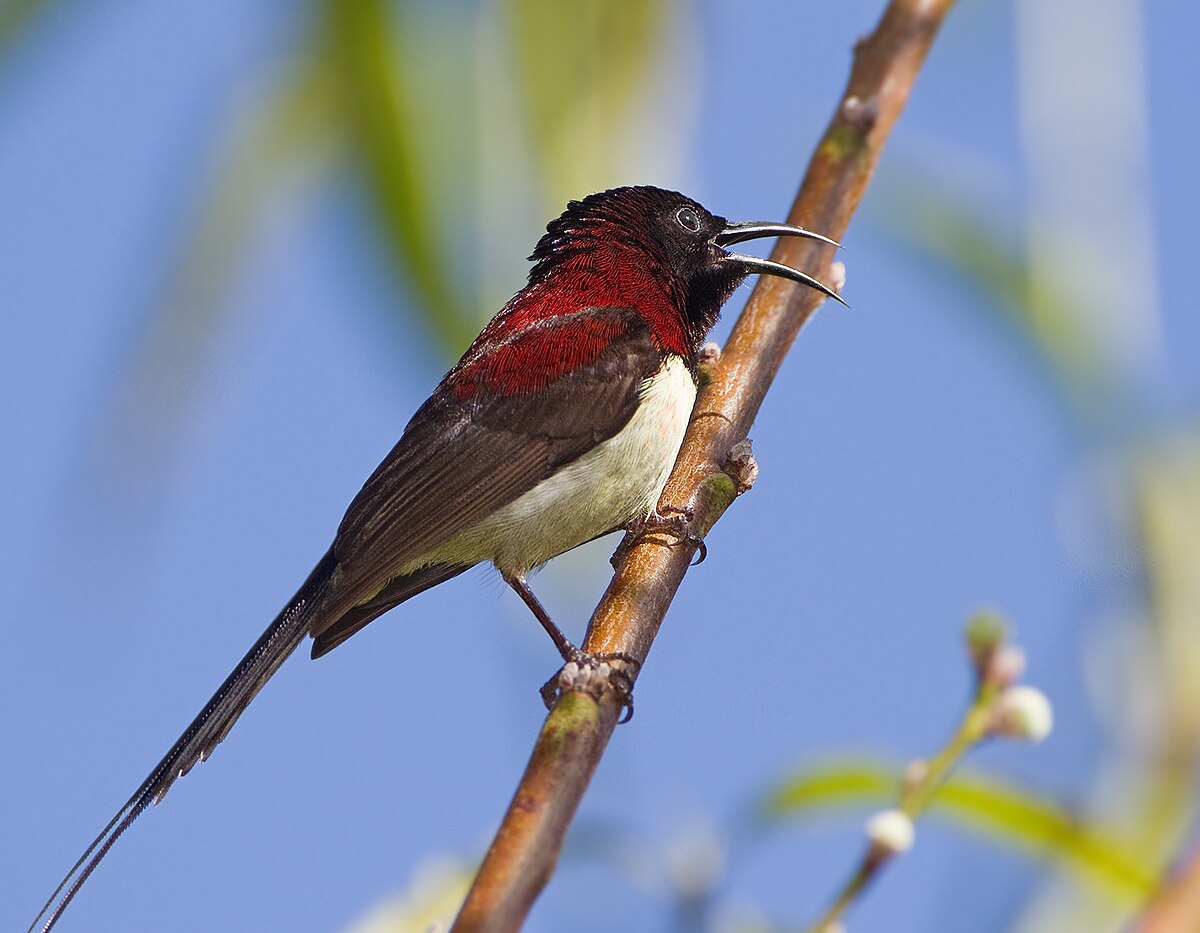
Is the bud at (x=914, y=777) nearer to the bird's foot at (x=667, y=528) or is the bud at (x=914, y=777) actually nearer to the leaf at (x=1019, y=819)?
the leaf at (x=1019, y=819)

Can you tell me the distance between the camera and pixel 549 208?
2818mm

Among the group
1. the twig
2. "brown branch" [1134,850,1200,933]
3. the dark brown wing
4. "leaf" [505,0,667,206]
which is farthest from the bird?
"brown branch" [1134,850,1200,933]

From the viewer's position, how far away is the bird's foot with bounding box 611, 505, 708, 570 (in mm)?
3010

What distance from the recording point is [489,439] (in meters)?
3.76

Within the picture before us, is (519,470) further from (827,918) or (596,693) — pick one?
(827,918)

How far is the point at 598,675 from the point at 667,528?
0.78m

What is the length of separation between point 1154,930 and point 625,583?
5.34 ft

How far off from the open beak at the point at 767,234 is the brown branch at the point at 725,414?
0.13 ft

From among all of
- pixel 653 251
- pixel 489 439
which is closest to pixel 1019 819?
pixel 489 439

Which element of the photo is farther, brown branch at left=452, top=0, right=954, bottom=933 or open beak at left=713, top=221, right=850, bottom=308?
open beak at left=713, top=221, right=850, bottom=308

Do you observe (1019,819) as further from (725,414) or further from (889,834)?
(725,414)

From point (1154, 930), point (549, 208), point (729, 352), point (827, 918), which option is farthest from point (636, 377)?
point (1154, 930)

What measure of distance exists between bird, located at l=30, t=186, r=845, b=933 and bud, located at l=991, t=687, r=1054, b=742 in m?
1.73

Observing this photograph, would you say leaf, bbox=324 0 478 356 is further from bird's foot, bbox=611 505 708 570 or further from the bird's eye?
the bird's eye
